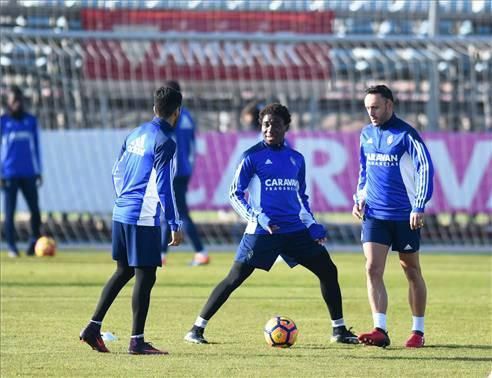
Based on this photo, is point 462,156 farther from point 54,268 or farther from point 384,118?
point 384,118

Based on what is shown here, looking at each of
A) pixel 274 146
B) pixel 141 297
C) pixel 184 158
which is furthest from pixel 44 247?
pixel 141 297

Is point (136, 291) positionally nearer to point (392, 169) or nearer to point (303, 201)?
point (303, 201)

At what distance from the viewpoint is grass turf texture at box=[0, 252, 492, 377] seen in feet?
32.8

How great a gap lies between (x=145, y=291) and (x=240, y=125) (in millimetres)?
14543

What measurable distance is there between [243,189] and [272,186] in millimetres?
251

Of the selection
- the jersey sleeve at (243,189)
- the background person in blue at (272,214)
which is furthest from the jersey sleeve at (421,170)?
the jersey sleeve at (243,189)

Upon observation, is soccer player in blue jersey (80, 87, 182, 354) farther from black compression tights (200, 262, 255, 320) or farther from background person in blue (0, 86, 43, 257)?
background person in blue (0, 86, 43, 257)

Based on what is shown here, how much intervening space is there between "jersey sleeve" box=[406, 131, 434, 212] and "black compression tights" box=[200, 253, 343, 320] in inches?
35.8

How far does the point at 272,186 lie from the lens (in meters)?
11.4

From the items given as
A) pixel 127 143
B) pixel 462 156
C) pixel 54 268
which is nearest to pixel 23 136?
pixel 54 268

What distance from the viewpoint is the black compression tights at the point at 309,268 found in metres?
11.3

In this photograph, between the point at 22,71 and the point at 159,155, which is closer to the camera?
the point at 159,155

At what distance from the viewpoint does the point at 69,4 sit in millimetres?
24828

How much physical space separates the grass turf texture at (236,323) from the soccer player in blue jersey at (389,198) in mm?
442
